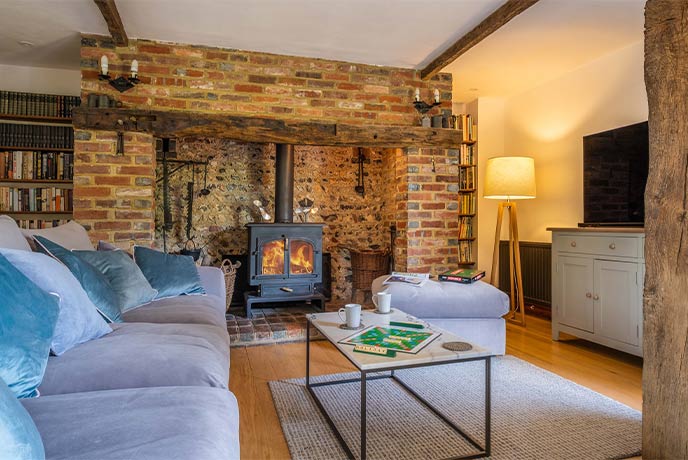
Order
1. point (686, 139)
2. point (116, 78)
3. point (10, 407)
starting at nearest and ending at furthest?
point (10, 407) < point (686, 139) < point (116, 78)

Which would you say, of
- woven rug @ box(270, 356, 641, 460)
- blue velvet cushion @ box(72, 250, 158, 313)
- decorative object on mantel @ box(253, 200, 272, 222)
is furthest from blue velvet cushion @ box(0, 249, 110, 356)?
decorative object on mantel @ box(253, 200, 272, 222)

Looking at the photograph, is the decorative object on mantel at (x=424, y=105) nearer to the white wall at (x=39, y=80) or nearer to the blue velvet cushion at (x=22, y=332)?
the white wall at (x=39, y=80)

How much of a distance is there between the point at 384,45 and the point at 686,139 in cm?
267

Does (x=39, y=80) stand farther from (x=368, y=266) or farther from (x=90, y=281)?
(x=368, y=266)

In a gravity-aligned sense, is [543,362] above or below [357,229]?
below

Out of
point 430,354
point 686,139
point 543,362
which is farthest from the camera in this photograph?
point 543,362

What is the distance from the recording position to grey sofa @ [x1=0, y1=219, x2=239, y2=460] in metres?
0.83

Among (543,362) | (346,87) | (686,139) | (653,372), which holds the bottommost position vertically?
(543,362)

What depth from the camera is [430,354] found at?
62.4 inches

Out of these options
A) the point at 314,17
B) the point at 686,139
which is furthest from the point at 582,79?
the point at 686,139

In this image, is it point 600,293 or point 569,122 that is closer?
point 600,293

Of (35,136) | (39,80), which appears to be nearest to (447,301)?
(35,136)

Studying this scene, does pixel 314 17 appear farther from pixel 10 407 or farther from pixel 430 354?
pixel 10 407

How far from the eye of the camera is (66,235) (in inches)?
88.7
